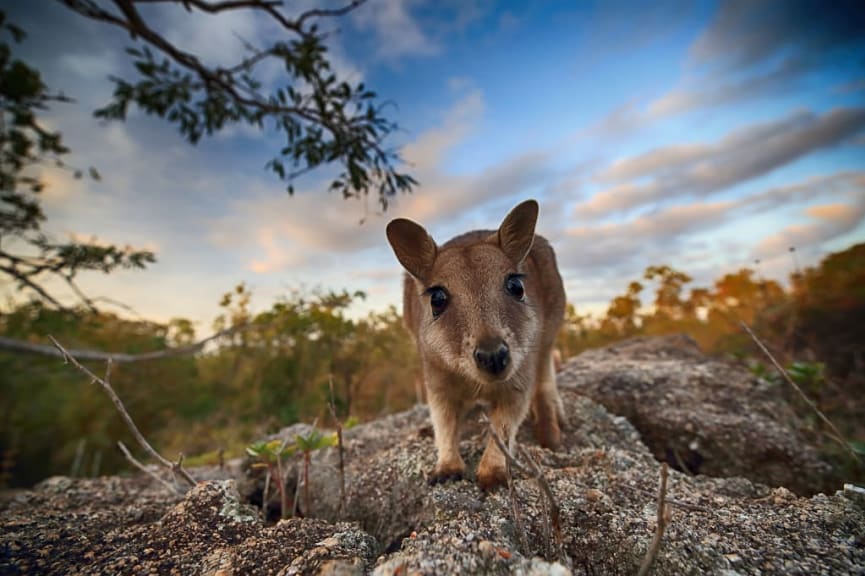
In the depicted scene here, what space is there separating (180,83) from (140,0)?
132 cm

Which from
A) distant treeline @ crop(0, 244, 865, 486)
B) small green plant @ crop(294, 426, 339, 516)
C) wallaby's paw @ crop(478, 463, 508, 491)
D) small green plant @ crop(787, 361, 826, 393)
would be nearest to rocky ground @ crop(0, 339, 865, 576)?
wallaby's paw @ crop(478, 463, 508, 491)

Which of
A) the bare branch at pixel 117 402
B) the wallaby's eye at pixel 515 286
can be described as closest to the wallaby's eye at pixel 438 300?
the wallaby's eye at pixel 515 286

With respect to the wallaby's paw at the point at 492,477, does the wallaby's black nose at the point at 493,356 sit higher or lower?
higher

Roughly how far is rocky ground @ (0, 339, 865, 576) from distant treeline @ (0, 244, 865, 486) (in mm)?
3607

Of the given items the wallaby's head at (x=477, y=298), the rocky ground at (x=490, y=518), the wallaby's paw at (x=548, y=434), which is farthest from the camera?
the wallaby's paw at (x=548, y=434)

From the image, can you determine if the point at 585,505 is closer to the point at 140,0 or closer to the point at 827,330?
the point at 140,0

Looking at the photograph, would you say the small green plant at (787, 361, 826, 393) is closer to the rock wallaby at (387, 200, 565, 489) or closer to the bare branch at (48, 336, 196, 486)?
the rock wallaby at (387, 200, 565, 489)

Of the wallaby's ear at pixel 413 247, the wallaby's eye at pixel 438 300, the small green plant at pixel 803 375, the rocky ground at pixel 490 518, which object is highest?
the wallaby's ear at pixel 413 247

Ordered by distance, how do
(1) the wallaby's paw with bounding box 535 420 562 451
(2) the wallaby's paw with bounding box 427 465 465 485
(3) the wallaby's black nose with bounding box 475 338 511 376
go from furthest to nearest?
(1) the wallaby's paw with bounding box 535 420 562 451 → (2) the wallaby's paw with bounding box 427 465 465 485 → (3) the wallaby's black nose with bounding box 475 338 511 376

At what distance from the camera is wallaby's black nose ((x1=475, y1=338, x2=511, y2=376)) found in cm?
217

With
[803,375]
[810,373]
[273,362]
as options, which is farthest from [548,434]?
[273,362]

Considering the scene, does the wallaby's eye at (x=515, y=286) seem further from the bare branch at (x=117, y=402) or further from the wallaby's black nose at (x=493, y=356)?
the bare branch at (x=117, y=402)

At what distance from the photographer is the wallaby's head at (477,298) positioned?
232 cm

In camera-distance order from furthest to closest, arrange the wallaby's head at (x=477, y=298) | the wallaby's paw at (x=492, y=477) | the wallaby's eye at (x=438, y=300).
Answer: the wallaby's eye at (x=438, y=300), the wallaby's paw at (x=492, y=477), the wallaby's head at (x=477, y=298)
